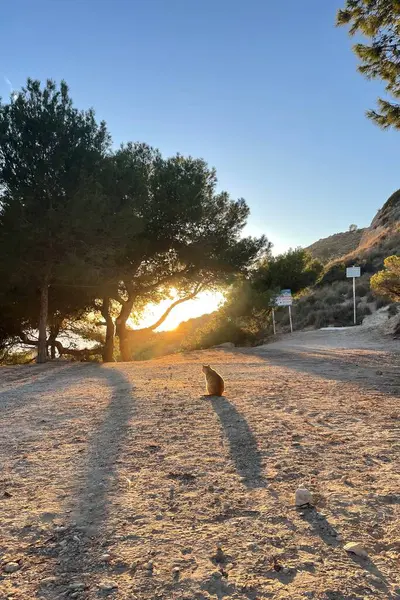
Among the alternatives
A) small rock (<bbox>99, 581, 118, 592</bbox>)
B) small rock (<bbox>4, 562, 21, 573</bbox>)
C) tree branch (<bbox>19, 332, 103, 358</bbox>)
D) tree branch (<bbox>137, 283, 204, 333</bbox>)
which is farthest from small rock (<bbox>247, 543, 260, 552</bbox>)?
tree branch (<bbox>19, 332, 103, 358</bbox>)

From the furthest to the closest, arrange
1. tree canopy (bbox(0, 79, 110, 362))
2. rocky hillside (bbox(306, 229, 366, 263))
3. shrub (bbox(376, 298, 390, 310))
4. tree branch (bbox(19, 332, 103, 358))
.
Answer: rocky hillside (bbox(306, 229, 366, 263)) < shrub (bbox(376, 298, 390, 310)) < tree branch (bbox(19, 332, 103, 358)) < tree canopy (bbox(0, 79, 110, 362))

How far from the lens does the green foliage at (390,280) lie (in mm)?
9664

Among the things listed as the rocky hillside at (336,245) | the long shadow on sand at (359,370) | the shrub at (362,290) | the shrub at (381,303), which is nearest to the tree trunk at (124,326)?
the long shadow on sand at (359,370)

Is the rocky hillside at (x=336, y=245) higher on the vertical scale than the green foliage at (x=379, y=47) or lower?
higher

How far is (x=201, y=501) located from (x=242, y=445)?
1.23m

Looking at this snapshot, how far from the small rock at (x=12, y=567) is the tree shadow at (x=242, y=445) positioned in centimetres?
156

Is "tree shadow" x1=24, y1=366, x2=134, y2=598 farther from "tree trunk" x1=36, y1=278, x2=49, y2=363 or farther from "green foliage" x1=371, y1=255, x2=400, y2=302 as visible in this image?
"tree trunk" x1=36, y1=278, x2=49, y2=363

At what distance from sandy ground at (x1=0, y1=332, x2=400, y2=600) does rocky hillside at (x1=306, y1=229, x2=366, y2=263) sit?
2334 inches

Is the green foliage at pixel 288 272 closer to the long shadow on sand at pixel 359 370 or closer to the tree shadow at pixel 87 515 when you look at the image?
the long shadow on sand at pixel 359 370

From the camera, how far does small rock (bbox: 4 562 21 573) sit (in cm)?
206

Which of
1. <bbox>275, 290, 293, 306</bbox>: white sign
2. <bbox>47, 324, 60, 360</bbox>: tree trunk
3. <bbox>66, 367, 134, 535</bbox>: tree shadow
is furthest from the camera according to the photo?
<bbox>275, 290, 293, 306</bbox>: white sign

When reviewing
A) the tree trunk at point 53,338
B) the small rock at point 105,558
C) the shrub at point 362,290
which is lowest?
the small rock at point 105,558

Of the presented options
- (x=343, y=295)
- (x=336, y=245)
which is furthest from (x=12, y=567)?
(x=336, y=245)

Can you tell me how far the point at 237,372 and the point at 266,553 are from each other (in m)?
7.53
